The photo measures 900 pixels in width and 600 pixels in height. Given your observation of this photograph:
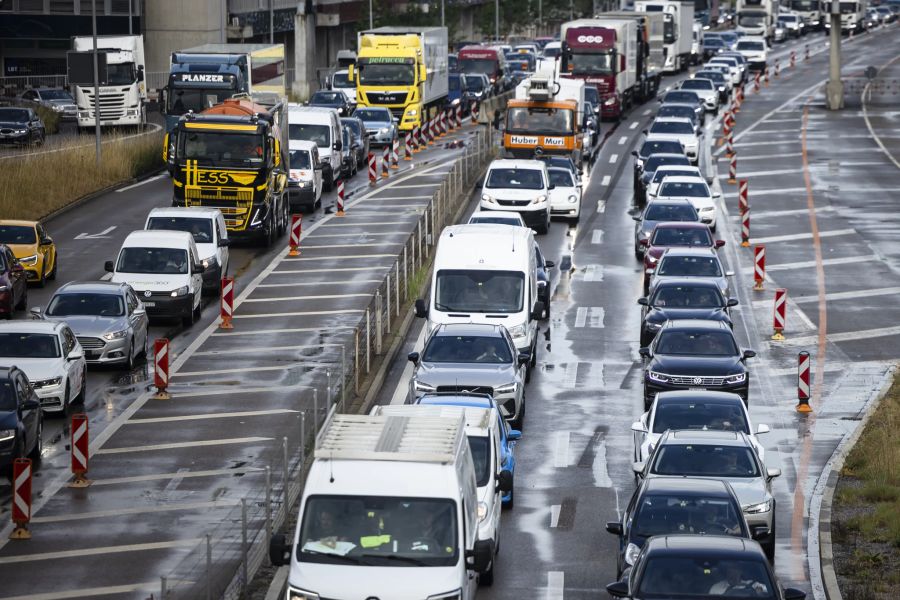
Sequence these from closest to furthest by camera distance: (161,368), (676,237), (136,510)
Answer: (136,510), (161,368), (676,237)

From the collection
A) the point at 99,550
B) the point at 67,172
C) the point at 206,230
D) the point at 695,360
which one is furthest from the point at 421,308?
the point at 67,172

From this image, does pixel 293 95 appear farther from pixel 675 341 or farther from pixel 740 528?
pixel 740 528

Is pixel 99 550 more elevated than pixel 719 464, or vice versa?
pixel 719 464

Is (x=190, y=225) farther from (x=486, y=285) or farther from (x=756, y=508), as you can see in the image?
(x=756, y=508)

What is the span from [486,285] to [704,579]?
15328 millimetres

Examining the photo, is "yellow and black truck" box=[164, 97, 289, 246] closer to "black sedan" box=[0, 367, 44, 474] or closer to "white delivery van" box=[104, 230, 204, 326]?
"white delivery van" box=[104, 230, 204, 326]

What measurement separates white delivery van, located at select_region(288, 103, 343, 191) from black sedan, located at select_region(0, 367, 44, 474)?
96.3 feet

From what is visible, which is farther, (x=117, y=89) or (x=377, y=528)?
(x=117, y=89)

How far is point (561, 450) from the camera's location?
26172mm

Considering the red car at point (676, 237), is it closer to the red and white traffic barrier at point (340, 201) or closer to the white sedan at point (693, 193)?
the white sedan at point (693, 193)

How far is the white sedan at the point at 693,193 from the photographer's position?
154 ft

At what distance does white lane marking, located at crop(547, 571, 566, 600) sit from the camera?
749 inches

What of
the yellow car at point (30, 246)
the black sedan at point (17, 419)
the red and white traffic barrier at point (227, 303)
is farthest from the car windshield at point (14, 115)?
the black sedan at point (17, 419)

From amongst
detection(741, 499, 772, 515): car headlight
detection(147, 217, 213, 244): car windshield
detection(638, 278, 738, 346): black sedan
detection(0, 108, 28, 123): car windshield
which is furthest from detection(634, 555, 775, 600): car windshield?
detection(0, 108, 28, 123): car windshield
